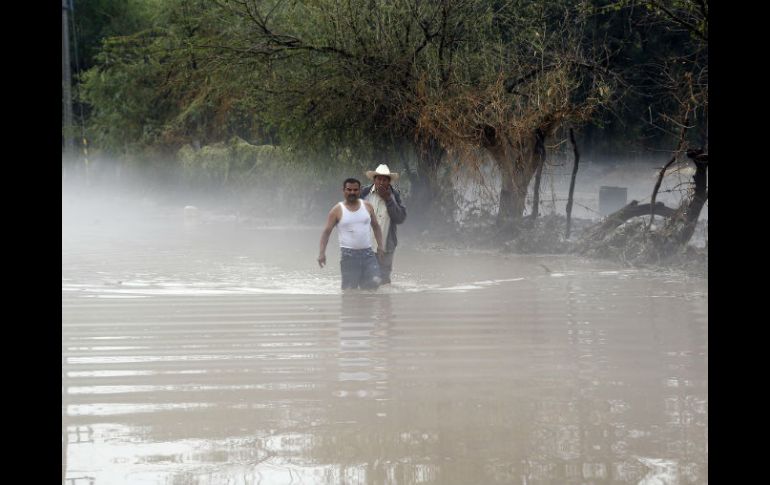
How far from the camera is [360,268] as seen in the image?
48.6 feet

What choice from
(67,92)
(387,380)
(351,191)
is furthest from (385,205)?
(67,92)

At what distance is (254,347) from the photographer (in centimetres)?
1041

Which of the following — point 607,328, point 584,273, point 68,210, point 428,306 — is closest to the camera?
point 607,328

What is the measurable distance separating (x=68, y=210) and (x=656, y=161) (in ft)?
68.8

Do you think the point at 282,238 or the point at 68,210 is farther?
the point at 68,210

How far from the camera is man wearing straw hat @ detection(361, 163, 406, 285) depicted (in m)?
14.8

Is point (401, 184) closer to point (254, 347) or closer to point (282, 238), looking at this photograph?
point (282, 238)

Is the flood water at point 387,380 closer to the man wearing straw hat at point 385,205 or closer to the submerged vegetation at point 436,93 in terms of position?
the man wearing straw hat at point 385,205

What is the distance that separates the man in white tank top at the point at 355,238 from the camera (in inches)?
567

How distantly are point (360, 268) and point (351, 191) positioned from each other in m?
1.15

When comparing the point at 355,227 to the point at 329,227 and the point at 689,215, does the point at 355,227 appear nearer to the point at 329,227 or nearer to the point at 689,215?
the point at 329,227

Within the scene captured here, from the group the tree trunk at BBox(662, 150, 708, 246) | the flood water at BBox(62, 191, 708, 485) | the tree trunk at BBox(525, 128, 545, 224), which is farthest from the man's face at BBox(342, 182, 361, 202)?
the tree trunk at BBox(525, 128, 545, 224)
